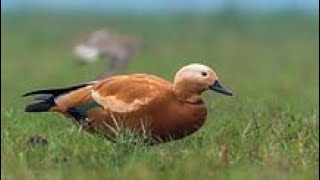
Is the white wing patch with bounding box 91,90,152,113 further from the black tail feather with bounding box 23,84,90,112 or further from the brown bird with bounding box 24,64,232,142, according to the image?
the black tail feather with bounding box 23,84,90,112

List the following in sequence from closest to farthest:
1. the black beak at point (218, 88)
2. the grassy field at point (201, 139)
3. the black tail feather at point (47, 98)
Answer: the grassy field at point (201, 139), the black beak at point (218, 88), the black tail feather at point (47, 98)

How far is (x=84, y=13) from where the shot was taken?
3119 cm

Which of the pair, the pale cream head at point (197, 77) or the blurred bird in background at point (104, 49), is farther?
the blurred bird in background at point (104, 49)

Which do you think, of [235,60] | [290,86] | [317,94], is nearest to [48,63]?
[235,60]

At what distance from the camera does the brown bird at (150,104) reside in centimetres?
725

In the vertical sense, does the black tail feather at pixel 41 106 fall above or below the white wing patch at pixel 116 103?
below

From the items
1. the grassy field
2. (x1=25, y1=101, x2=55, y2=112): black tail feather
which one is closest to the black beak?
the grassy field

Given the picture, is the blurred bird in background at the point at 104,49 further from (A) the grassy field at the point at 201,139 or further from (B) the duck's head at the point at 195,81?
(B) the duck's head at the point at 195,81

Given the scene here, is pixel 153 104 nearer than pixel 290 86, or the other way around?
pixel 153 104

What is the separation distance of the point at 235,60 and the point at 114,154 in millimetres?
15217

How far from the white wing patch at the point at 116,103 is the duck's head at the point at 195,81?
200 mm

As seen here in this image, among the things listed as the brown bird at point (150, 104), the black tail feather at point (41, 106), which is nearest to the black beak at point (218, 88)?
the brown bird at point (150, 104)

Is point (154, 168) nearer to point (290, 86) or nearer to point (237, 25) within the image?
point (290, 86)

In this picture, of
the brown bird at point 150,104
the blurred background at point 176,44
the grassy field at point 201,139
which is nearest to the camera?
the grassy field at point 201,139
